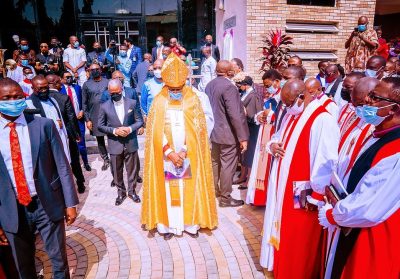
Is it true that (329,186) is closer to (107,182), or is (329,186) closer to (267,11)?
(107,182)

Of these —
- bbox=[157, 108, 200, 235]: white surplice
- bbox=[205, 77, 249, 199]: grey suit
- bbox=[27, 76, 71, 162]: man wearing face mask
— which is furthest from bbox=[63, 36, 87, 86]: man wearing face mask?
bbox=[157, 108, 200, 235]: white surplice

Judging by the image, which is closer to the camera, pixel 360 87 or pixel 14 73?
pixel 360 87

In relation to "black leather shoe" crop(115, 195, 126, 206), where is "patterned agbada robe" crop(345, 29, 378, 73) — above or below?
above

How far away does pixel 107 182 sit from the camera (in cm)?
667

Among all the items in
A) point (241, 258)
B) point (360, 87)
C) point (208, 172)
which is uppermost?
point (360, 87)

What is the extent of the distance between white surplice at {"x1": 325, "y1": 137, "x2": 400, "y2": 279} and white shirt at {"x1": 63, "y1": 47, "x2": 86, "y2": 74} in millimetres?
10773

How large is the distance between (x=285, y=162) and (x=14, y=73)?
915cm

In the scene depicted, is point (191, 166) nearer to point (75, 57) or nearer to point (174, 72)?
point (174, 72)

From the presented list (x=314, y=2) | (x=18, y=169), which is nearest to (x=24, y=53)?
(x=18, y=169)

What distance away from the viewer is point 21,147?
292cm

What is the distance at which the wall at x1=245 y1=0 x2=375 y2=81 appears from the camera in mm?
9938

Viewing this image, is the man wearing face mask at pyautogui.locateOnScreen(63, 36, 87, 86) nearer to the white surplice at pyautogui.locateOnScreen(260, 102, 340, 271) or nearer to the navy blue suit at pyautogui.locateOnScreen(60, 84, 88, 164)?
the navy blue suit at pyautogui.locateOnScreen(60, 84, 88, 164)

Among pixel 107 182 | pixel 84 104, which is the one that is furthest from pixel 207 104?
pixel 84 104

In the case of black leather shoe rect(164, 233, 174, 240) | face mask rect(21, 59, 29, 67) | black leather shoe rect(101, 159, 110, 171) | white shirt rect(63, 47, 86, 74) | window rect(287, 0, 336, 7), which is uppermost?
window rect(287, 0, 336, 7)
